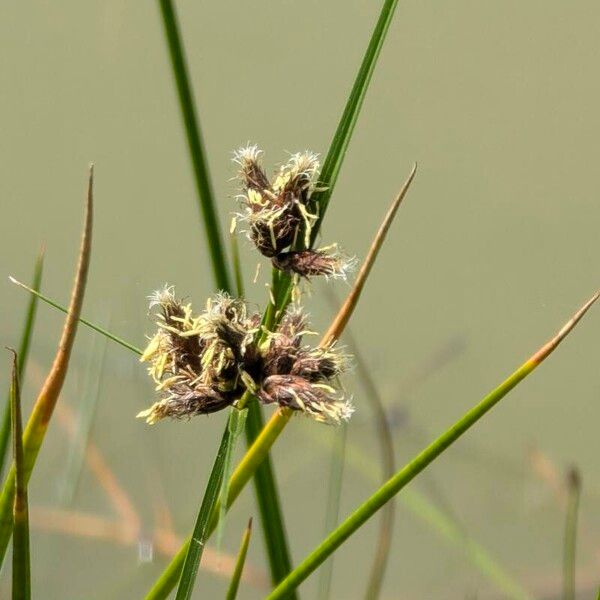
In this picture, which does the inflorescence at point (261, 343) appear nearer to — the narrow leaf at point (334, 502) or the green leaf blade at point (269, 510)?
the green leaf blade at point (269, 510)

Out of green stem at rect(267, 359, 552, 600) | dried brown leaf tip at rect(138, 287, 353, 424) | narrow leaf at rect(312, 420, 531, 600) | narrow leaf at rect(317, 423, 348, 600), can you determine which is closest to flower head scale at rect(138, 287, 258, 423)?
dried brown leaf tip at rect(138, 287, 353, 424)

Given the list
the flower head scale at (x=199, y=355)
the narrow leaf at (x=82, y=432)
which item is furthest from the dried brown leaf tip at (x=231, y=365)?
the narrow leaf at (x=82, y=432)

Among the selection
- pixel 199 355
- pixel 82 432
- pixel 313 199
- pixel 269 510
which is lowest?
pixel 82 432

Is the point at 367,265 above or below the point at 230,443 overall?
above

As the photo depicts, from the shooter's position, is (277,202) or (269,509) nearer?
(277,202)

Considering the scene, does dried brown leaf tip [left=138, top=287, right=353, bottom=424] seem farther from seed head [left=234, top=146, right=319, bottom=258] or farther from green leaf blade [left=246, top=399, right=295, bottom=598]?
green leaf blade [left=246, top=399, right=295, bottom=598]

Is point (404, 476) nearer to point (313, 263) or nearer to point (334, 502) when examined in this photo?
point (313, 263)

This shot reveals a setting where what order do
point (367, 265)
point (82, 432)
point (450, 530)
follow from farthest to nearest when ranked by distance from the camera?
point (82, 432)
point (450, 530)
point (367, 265)

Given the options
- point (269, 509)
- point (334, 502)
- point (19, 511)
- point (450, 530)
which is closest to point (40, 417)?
point (19, 511)
